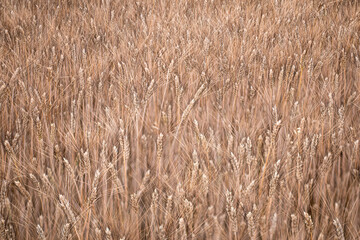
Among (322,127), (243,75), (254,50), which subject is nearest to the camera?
(322,127)

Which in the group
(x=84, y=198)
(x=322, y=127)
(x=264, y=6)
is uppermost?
(x=264, y=6)

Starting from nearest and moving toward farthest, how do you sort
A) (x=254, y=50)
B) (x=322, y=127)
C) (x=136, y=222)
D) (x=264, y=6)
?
(x=136, y=222) < (x=322, y=127) < (x=254, y=50) < (x=264, y=6)

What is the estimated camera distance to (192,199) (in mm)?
1034

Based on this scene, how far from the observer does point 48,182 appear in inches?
39.8

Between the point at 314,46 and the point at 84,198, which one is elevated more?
the point at 314,46

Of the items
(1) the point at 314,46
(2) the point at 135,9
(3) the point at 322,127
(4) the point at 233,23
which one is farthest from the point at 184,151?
(2) the point at 135,9

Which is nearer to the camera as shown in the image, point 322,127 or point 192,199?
point 192,199

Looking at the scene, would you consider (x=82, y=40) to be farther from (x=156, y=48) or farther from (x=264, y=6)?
(x=264, y=6)

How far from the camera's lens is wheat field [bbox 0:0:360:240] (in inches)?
38.4

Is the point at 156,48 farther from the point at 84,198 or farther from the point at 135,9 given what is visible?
the point at 84,198

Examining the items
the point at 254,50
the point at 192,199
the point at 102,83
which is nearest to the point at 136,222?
the point at 192,199

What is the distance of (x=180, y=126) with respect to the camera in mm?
1409

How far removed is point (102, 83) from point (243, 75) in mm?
731

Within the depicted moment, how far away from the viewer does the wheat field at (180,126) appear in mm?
975
